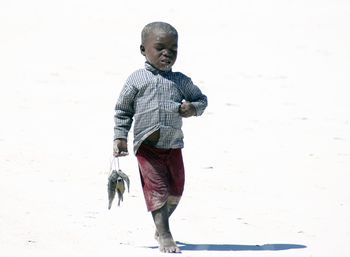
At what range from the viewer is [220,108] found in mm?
13359

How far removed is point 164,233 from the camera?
7.43 meters

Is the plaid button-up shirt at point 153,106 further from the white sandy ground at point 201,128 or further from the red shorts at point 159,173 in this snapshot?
the white sandy ground at point 201,128

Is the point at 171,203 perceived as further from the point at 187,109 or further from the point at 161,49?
the point at 161,49

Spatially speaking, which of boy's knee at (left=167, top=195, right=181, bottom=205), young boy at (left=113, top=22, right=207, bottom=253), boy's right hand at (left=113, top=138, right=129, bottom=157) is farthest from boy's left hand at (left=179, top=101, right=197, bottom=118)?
boy's knee at (left=167, top=195, right=181, bottom=205)

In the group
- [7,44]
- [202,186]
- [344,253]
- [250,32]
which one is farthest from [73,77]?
[344,253]

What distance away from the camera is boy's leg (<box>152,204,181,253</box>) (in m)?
7.41

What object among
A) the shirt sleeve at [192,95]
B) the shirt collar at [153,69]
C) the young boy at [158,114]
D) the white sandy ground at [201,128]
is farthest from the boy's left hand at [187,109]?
the white sandy ground at [201,128]

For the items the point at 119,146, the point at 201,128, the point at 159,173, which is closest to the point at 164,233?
the point at 159,173

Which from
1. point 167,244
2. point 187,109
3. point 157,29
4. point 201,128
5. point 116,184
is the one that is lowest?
point 201,128

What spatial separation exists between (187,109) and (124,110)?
44cm

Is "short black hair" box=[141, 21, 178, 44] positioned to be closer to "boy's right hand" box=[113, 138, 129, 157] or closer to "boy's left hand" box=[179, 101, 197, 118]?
"boy's left hand" box=[179, 101, 197, 118]

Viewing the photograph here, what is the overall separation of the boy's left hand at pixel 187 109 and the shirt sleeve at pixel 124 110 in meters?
0.33

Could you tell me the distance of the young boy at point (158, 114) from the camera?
7.39 meters

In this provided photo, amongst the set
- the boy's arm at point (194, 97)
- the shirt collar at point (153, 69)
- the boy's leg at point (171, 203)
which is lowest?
the boy's leg at point (171, 203)
